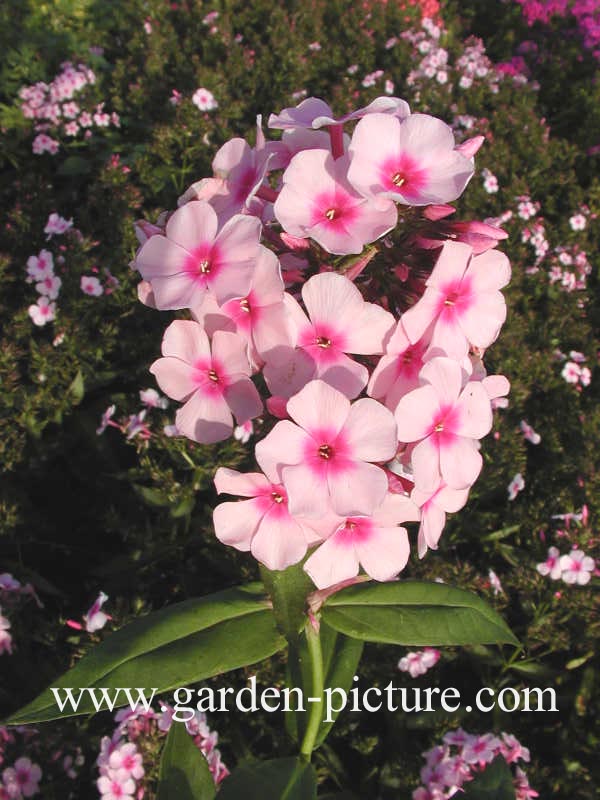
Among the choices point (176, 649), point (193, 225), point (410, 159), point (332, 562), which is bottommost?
point (176, 649)

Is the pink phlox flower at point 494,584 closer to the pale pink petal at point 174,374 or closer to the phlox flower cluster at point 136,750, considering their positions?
the phlox flower cluster at point 136,750

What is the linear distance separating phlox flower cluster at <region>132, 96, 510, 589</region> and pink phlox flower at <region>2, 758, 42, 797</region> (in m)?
1.08

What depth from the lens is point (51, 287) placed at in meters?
2.64

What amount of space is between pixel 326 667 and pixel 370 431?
0.85m

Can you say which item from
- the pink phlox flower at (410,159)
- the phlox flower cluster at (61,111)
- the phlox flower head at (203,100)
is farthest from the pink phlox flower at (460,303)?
the phlox flower cluster at (61,111)

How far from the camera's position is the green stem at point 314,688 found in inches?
59.5

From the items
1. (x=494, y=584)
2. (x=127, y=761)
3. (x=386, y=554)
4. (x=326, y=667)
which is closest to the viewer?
(x=386, y=554)

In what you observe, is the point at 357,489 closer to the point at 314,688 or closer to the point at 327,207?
the point at 327,207

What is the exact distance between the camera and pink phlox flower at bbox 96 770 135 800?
1.76m

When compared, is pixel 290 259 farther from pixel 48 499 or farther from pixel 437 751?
pixel 48 499

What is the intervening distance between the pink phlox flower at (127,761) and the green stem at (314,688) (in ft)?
1.70

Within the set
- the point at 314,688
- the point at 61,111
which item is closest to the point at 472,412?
the point at 314,688

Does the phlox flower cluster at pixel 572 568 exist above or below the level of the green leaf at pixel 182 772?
above

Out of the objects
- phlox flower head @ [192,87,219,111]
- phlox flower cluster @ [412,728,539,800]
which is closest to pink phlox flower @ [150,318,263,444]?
phlox flower cluster @ [412,728,539,800]
